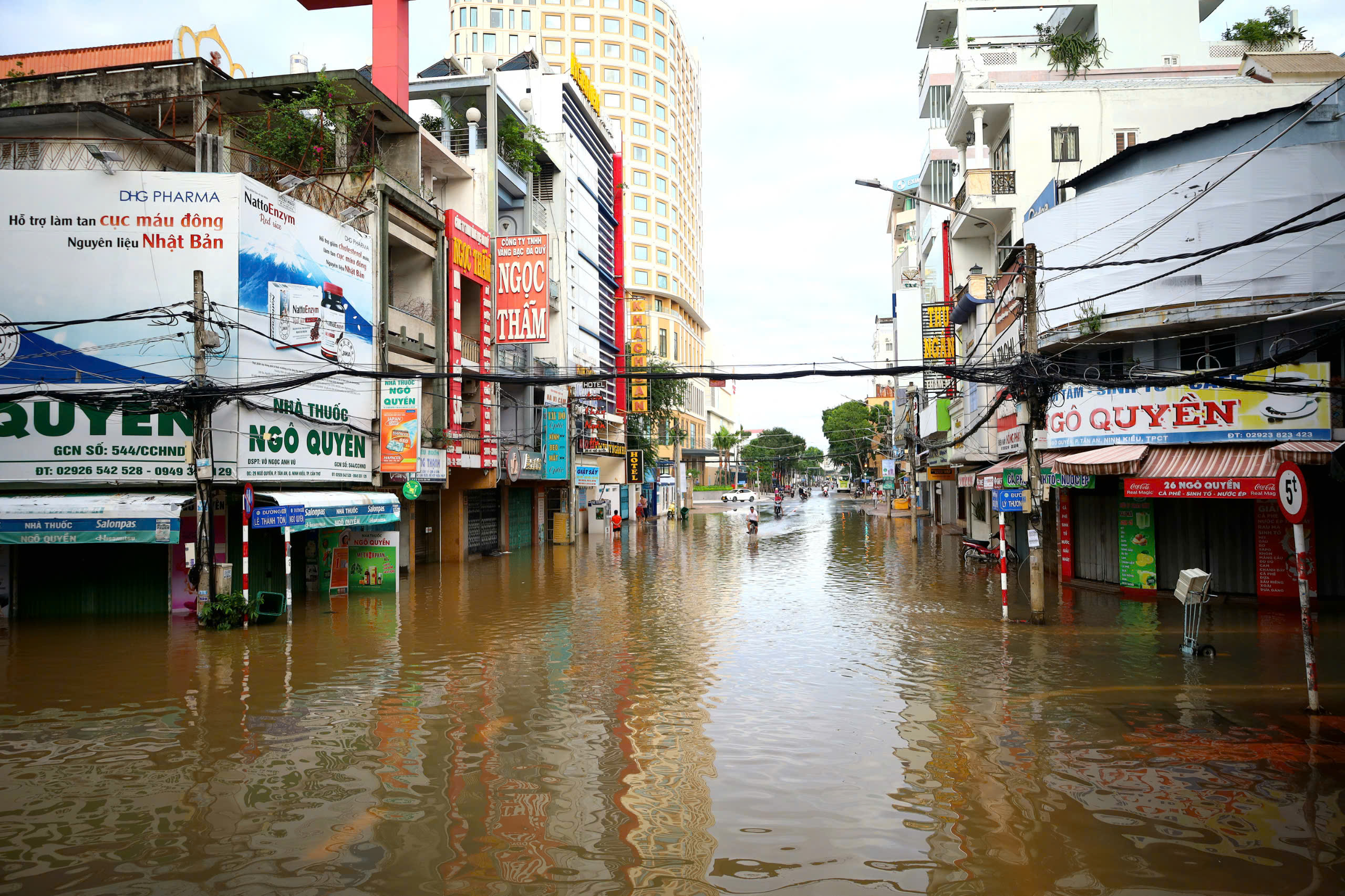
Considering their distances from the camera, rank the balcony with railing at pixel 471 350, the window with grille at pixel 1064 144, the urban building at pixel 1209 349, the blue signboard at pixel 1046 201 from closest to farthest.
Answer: the urban building at pixel 1209 349 < the blue signboard at pixel 1046 201 < the window with grille at pixel 1064 144 < the balcony with railing at pixel 471 350

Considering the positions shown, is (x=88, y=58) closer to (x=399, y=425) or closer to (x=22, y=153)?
(x=22, y=153)

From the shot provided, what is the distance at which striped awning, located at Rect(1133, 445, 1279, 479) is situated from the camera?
17.1m

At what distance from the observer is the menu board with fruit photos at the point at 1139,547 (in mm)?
20297

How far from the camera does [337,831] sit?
22.3 ft

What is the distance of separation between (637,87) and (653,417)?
42.4 metres

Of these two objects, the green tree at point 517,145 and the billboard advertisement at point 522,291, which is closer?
the billboard advertisement at point 522,291

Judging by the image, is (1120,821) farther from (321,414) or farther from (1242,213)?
(321,414)

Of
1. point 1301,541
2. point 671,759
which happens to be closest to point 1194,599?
point 1301,541

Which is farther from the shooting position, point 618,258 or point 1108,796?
point 618,258

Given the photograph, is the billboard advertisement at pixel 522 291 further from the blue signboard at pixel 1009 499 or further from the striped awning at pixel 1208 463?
the striped awning at pixel 1208 463

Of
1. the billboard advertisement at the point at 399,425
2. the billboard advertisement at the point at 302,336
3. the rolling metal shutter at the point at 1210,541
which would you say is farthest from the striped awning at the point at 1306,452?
the billboard advertisement at the point at 302,336

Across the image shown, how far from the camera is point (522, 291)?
33812mm

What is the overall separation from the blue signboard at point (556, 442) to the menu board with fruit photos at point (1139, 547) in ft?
81.1

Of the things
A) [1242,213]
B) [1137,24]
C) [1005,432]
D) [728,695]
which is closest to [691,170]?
[1137,24]
